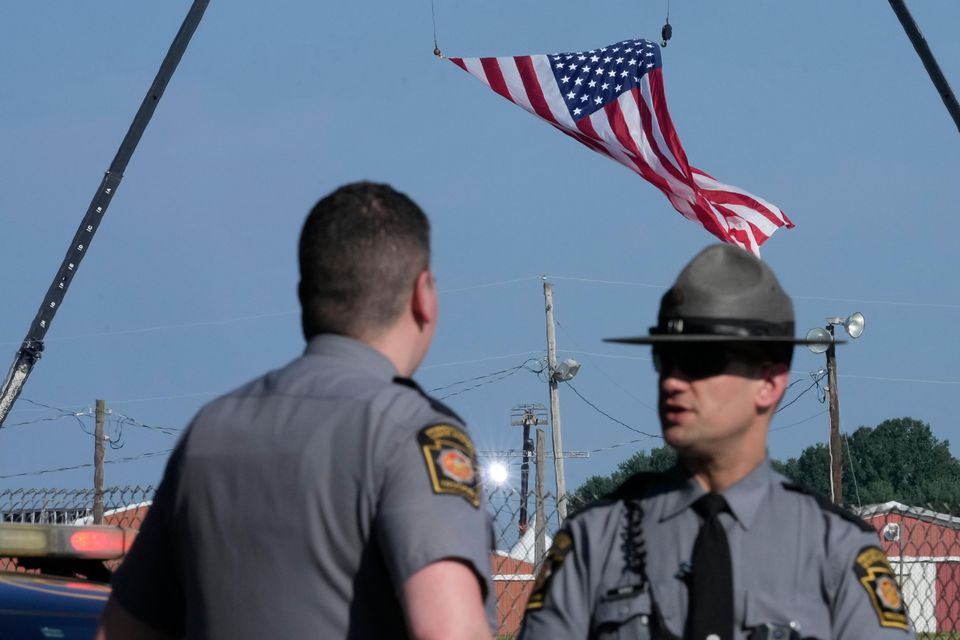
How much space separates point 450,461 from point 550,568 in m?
0.37

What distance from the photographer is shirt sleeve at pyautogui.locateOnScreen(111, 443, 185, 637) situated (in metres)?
2.96

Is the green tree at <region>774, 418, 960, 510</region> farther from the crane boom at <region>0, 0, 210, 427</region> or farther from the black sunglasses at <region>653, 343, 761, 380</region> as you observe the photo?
the black sunglasses at <region>653, 343, 761, 380</region>

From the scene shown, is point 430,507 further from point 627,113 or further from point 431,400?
point 627,113

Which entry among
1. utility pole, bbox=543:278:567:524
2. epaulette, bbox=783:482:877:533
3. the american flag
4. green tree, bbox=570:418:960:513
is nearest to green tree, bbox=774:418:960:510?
green tree, bbox=570:418:960:513

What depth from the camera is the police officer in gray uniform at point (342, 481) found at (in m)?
2.60

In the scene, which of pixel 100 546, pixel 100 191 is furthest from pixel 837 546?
pixel 100 191

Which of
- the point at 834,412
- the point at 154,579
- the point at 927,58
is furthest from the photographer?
the point at 834,412

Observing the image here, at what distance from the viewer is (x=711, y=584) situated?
2.75m

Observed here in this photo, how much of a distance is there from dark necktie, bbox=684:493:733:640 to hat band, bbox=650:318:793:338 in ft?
1.06

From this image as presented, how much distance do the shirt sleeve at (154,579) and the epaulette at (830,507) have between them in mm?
1175

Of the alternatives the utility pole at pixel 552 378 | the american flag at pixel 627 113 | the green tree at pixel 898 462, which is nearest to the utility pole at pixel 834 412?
the utility pole at pixel 552 378

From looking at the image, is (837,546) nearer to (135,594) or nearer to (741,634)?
(741,634)

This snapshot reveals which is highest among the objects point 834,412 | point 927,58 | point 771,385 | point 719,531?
point 927,58

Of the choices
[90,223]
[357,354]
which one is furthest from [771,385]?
[90,223]
